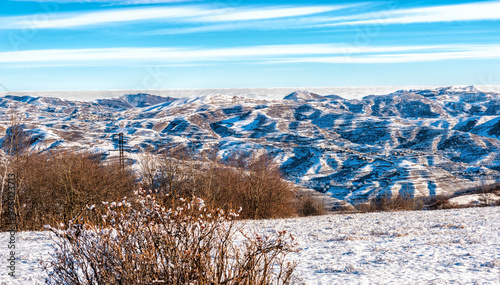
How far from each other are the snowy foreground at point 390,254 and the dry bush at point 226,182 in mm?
14813

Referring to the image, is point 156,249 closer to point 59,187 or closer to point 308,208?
point 59,187

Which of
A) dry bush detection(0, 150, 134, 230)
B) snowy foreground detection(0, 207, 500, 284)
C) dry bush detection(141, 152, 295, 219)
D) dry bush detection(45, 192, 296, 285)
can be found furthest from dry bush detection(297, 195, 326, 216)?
dry bush detection(45, 192, 296, 285)

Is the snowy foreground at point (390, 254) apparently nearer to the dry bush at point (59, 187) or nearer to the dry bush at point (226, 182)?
the dry bush at point (59, 187)

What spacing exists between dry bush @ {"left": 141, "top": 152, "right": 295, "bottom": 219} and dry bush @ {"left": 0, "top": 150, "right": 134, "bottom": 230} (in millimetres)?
3465

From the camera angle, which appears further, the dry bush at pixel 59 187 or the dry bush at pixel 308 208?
the dry bush at pixel 308 208

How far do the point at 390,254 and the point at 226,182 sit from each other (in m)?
27.6

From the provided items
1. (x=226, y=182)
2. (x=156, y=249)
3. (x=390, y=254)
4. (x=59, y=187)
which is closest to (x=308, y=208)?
(x=226, y=182)

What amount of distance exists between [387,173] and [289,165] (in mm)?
42555

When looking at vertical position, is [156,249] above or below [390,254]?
above

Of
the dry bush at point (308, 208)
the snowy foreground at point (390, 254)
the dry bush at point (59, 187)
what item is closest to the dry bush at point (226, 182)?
the dry bush at point (59, 187)

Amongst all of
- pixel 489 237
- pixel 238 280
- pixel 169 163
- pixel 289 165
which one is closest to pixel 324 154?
pixel 289 165

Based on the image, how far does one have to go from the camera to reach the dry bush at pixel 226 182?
34.9m

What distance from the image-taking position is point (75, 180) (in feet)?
94.3

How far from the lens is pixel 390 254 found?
559 inches
